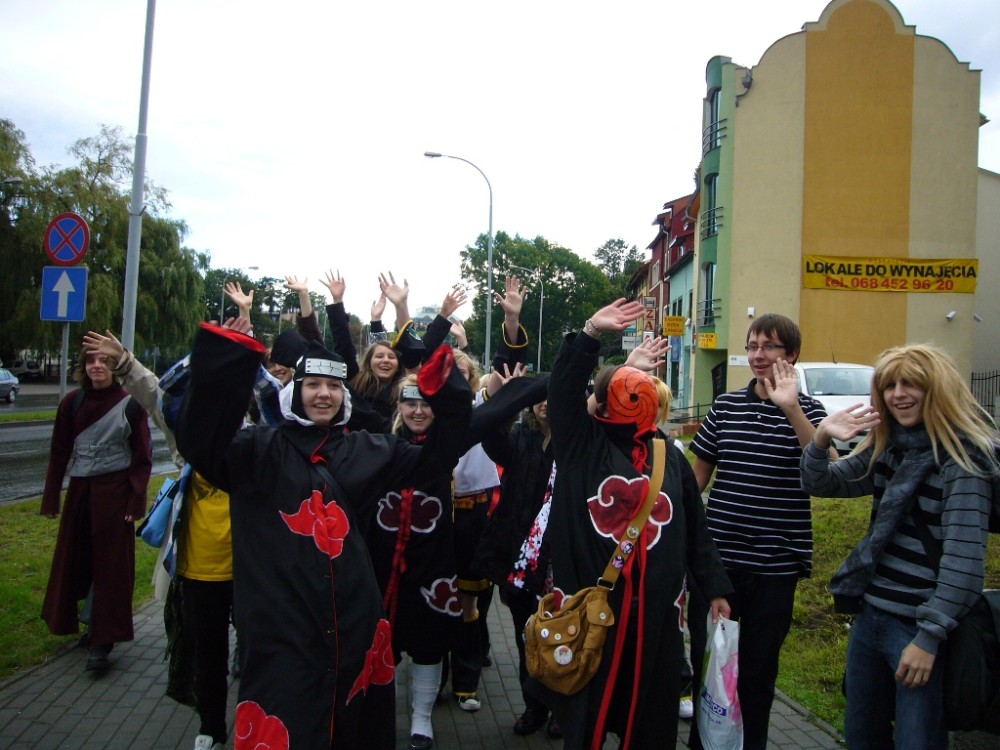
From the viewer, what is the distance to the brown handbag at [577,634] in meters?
2.92

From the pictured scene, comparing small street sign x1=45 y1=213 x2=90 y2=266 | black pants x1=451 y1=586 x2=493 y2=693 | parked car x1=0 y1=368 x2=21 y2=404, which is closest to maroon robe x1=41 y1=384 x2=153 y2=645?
black pants x1=451 y1=586 x2=493 y2=693

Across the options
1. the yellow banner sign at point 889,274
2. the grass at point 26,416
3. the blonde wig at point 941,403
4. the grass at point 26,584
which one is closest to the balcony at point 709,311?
the yellow banner sign at point 889,274

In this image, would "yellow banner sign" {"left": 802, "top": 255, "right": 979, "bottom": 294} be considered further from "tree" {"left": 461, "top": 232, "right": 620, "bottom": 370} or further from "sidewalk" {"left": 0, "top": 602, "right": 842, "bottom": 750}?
"tree" {"left": 461, "top": 232, "right": 620, "bottom": 370}

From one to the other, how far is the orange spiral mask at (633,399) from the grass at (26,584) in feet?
13.3

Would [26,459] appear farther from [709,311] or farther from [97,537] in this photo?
[709,311]

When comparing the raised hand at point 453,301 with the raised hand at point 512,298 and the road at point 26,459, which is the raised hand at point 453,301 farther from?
the road at point 26,459

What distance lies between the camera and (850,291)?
87.6ft

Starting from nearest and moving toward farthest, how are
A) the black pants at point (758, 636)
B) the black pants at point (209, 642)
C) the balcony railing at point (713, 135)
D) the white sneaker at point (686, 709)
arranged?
1. the black pants at point (758, 636)
2. the black pants at point (209, 642)
3. the white sneaker at point (686, 709)
4. the balcony railing at point (713, 135)

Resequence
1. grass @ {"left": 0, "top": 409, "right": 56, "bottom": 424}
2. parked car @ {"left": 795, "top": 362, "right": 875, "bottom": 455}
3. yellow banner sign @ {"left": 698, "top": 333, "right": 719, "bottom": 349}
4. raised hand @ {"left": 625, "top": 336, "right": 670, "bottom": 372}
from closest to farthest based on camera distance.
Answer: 1. raised hand @ {"left": 625, "top": 336, "right": 670, "bottom": 372}
2. parked car @ {"left": 795, "top": 362, "right": 875, "bottom": 455}
3. grass @ {"left": 0, "top": 409, "right": 56, "bottom": 424}
4. yellow banner sign @ {"left": 698, "top": 333, "right": 719, "bottom": 349}

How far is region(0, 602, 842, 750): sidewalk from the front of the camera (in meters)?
4.06

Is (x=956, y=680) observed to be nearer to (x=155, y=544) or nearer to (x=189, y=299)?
(x=155, y=544)

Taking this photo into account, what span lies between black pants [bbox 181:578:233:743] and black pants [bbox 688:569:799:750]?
2.14m

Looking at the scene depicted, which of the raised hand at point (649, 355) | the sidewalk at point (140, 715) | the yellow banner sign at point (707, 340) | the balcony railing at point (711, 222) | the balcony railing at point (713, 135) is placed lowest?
the sidewalk at point (140, 715)

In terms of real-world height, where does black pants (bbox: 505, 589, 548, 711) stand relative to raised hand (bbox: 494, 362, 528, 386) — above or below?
below
